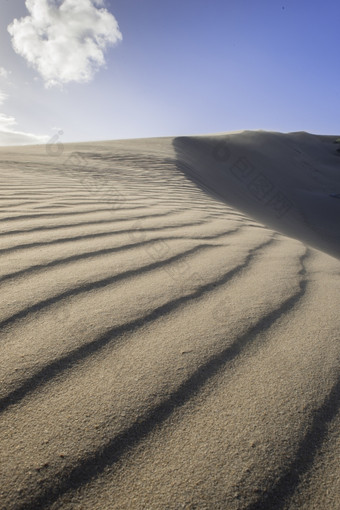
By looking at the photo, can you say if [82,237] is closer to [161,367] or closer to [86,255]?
[86,255]

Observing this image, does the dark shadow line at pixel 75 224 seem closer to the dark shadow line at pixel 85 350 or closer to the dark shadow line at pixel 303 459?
the dark shadow line at pixel 85 350

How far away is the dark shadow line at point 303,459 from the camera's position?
597 millimetres

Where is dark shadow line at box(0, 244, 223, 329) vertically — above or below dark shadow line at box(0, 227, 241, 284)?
below

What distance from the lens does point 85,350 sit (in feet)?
2.96

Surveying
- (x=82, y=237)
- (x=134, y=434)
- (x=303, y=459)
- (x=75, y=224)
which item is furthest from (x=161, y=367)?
(x=75, y=224)

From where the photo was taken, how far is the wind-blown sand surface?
1.99ft

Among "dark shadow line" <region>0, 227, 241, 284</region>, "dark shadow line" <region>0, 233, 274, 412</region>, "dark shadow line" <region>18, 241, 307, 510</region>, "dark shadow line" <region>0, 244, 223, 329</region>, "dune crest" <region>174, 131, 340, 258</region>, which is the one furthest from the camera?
"dune crest" <region>174, 131, 340, 258</region>

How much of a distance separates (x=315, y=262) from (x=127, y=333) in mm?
1343

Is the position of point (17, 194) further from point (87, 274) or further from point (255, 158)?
point (255, 158)

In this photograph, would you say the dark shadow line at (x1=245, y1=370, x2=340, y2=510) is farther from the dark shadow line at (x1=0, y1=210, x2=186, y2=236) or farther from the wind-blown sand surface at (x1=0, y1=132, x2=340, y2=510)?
the dark shadow line at (x1=0, y1=210, x2=186, y2=236)

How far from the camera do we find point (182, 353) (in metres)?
0.94

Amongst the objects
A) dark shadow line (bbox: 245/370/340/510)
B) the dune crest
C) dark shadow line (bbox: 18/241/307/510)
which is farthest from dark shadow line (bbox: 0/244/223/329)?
the dune crest

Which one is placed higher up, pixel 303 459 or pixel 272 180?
pixel 272 180

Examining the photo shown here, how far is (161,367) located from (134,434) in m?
0.21
